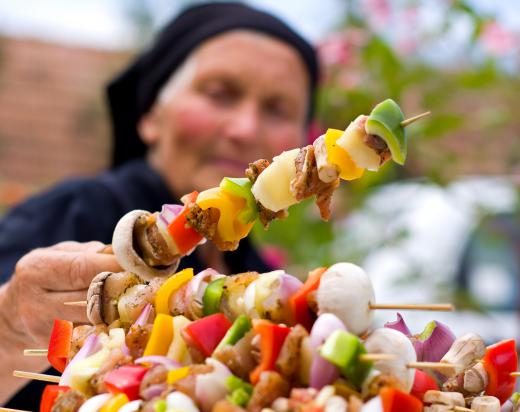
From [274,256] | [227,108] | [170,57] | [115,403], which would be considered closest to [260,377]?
[115,403]

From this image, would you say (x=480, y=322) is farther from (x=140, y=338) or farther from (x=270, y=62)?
(x=140, y=338)

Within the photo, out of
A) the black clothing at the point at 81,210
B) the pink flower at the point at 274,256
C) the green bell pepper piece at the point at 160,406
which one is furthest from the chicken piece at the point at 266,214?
the pink flower at the point at 274,256

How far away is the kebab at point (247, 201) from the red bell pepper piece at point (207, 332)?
10 centimetres

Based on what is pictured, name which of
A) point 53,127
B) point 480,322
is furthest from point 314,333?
point 53,127

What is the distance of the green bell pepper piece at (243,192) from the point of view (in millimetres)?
698

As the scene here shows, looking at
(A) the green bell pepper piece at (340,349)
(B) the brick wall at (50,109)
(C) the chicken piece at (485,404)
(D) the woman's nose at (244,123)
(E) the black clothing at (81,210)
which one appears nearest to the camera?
(A) the green bell pepper piece at (340,349)

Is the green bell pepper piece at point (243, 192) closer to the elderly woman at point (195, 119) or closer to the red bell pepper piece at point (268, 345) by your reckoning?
the red bell pepper piece at point (268, 345)

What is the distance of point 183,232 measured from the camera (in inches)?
27.6

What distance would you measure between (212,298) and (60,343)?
167 millimetres

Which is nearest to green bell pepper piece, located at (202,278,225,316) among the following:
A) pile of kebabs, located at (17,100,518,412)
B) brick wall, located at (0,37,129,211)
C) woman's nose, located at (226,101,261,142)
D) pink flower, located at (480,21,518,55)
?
pile of kebabs, located at (17,100,518,412)

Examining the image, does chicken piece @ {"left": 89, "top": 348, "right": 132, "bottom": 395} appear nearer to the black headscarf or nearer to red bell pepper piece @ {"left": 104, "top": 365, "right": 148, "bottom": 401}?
red bell pepper piece @ {"left": 104, "top": 365, "right": 148, "bottom": 401}

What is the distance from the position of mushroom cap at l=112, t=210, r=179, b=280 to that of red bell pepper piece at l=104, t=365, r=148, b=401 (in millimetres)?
119

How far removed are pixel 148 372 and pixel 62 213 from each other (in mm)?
972

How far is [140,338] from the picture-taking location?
0.64 metres
